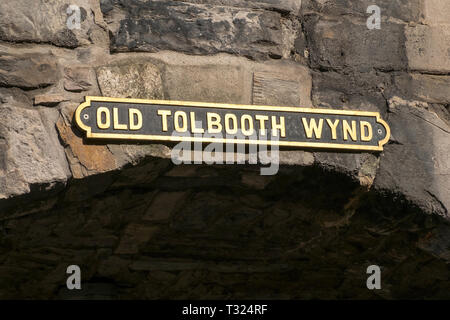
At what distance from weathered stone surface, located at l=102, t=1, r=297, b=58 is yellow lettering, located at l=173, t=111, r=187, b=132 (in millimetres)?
227

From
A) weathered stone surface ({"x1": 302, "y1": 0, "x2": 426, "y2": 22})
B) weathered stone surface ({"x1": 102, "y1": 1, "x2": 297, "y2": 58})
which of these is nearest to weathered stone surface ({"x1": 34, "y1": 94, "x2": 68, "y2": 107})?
weathered stone surface ({"x1": 102, "y1": 1, "x2": 297, "y2": 58})

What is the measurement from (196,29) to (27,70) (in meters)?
0.55

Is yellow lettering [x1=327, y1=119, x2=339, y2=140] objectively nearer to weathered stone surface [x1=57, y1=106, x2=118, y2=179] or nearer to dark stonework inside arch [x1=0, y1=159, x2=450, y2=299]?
dark stonework inside arch [x1=0, y1=159, x2=450, y2=299]

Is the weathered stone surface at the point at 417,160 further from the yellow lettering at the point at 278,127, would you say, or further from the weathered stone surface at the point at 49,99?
the weathered stone surface at the point at 49,99

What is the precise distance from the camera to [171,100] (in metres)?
3.26

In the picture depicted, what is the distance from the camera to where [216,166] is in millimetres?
3283

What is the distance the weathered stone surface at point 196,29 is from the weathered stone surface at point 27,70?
22 cm

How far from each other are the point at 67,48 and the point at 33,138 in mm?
327

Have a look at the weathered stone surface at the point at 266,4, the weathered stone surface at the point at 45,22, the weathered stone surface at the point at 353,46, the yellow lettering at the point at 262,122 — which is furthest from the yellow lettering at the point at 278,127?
the weathered stone surface at the point at 45,22

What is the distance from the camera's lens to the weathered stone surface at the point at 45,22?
127 inches

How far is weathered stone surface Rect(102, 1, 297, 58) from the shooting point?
3318 mm

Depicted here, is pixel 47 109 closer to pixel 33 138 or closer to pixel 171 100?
pixel 33 138
